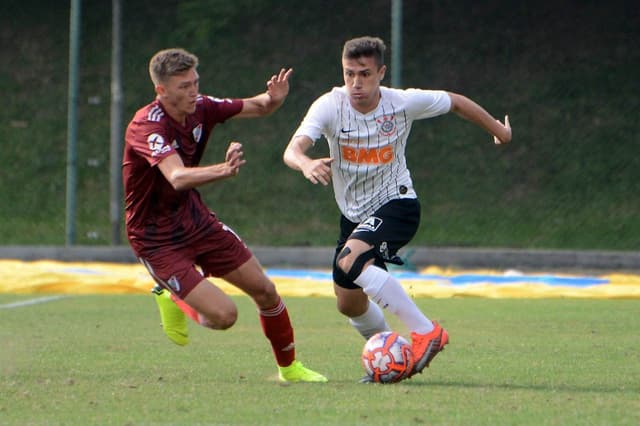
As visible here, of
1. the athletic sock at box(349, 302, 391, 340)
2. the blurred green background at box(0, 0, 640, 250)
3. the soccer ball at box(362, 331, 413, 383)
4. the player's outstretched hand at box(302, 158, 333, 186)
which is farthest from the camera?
the blurred green background at box(0, 0, 640, 250)

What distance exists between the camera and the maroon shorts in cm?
668

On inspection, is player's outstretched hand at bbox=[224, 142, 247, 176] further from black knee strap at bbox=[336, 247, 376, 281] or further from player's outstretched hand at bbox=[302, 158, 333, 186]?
black knee strap at bbox=[336, 247, 376, 281]

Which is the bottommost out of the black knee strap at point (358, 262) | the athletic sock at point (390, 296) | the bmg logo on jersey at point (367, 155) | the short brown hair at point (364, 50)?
the athletic sock at point (390, 296)

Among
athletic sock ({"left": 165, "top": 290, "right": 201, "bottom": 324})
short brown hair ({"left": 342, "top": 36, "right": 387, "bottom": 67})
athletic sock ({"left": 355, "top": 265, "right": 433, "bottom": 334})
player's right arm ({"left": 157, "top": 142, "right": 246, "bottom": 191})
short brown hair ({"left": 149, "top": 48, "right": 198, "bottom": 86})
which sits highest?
short brown hair ({"left": 342, "top": 36, "right": 387, "bottom": 67})

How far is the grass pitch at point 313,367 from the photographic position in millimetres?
5488

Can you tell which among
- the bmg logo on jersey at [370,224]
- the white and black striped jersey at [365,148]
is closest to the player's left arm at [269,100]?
the white and black striped jersey at [365,148]

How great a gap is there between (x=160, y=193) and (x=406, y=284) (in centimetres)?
598

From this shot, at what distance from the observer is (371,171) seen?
7031 millimetres

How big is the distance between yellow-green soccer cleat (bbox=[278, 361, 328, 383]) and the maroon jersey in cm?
88

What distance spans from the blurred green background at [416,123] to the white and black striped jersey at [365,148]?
8325 millimetres

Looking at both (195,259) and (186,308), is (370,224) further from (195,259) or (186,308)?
(186,308)

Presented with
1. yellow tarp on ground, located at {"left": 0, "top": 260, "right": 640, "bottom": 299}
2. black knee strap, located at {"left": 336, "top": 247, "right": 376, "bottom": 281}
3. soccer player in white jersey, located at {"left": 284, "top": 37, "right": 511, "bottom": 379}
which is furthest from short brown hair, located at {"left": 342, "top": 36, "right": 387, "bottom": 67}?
yellow tarp on ground, located at {"left": 0, "top": 260, "right": 640, "bottom": 299}

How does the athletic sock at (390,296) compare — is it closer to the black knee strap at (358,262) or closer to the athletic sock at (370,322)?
the black knee strap at (358,262)

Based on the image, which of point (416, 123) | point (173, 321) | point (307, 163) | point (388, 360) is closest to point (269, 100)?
point (307, 163)
